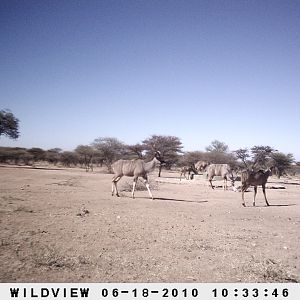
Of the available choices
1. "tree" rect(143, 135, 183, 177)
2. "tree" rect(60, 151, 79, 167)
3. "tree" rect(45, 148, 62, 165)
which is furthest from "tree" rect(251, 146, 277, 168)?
"tree" rect(45, 148, 62, 165)

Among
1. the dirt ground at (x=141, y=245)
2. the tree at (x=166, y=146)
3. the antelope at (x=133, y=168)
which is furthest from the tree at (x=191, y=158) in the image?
the dirt ground at (x=141, y=245)

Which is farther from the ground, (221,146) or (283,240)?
(221,146)

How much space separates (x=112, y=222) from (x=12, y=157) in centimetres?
5749

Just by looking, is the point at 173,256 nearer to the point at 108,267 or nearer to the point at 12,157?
the point at 108,267

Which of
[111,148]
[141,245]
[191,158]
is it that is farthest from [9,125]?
[141,245]

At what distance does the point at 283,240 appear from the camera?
8.21 meters

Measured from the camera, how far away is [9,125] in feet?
153

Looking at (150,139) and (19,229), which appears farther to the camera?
(150,139)

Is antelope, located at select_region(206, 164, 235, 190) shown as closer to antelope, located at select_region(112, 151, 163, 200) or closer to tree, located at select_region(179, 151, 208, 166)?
antelope, located at select_region(112, 151, 163, 200)

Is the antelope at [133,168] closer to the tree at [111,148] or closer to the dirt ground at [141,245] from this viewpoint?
the dirt ground at [141,245]

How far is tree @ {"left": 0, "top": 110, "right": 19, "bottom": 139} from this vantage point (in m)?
46.4

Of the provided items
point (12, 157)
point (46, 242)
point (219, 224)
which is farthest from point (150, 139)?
point (46, 242)

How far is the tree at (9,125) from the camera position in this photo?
46.4 meters

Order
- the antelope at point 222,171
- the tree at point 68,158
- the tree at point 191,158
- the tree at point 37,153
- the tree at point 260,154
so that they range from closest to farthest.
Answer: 1. the antelope at point 222,171
2. the tree at point 260,154
3. the tree at point 191,158
4. the tree at point 68,158
5. the tree at point 37,153
